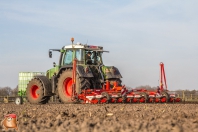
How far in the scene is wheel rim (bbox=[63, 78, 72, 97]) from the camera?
16000 millimetres

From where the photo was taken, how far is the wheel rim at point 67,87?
1600 centimetres

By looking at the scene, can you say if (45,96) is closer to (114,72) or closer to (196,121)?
(114,72)

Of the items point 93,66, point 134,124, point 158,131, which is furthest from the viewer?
point 93,66

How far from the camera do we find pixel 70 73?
15.6 meters

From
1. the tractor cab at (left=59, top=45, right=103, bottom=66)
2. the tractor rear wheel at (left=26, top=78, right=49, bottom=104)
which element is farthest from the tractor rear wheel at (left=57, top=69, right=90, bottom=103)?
the tractor rear wheel at (left=26, top=78, right=49, bottom=104)

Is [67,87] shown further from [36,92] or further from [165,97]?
[165,97]

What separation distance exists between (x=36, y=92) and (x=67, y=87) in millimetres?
1733

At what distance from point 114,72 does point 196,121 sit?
32.7 feet

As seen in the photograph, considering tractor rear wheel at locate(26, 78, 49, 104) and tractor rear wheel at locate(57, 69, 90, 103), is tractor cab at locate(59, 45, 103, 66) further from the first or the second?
tractor rear wheel at locate(26, 78, 49, 104)

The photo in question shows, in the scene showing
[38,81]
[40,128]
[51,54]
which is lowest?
[40,128]

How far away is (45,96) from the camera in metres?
16.7

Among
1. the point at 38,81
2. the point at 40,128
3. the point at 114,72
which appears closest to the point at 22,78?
the point at 38,81

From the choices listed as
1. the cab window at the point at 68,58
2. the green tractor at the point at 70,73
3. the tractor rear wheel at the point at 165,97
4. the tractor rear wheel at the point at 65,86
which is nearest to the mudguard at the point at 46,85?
the green tractor at the point at 70,73

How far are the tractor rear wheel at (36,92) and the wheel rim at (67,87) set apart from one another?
3.51 ft
